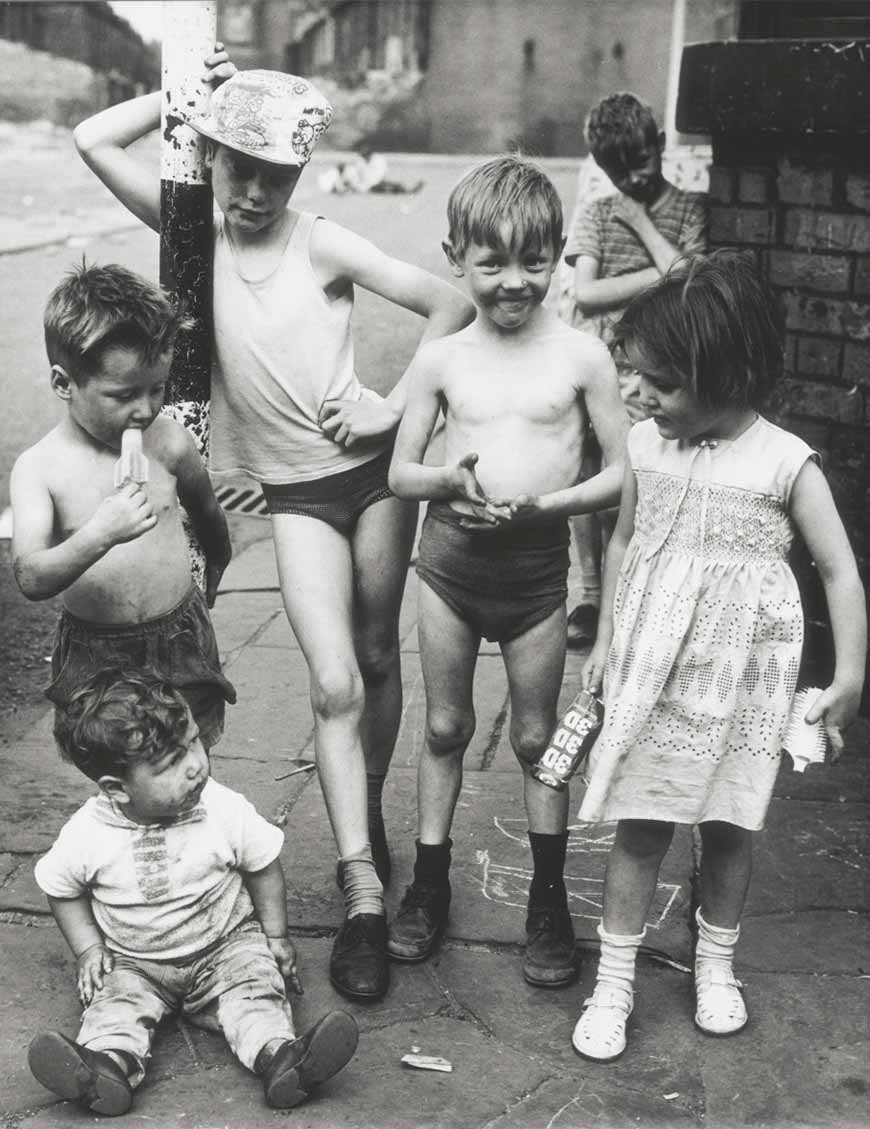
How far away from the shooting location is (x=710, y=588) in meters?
2.73

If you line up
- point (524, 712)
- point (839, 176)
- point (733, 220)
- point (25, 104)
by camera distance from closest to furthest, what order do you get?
point (524, 712), point (839, 176), point (733, 220), point (25, 104)

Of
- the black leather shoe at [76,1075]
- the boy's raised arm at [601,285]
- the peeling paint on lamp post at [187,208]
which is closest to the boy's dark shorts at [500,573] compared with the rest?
the peeling paint on lamp post at [187,208]

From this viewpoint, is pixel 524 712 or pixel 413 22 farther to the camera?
pixel 413 22

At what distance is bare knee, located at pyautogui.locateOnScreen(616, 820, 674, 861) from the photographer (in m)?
2.87

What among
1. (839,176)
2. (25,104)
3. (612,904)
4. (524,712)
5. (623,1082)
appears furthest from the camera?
(25,104)

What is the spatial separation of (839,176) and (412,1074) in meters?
2.93

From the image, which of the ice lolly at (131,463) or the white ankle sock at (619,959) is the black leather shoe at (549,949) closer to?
the white ankle sock at (619,959)

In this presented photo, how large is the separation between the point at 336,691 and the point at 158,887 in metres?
0.58

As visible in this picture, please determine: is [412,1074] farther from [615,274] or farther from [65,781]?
[615,274]

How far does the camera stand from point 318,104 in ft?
9.98

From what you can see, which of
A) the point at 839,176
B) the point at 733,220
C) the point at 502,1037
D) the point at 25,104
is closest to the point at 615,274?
the point at 733,220

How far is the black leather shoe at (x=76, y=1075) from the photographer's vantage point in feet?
8.11

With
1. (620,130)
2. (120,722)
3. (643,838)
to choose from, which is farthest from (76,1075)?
(620,130)

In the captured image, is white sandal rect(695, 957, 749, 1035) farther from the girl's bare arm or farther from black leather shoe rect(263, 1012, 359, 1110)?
black leather shoe rect(263, 1012, 359, 1110)
